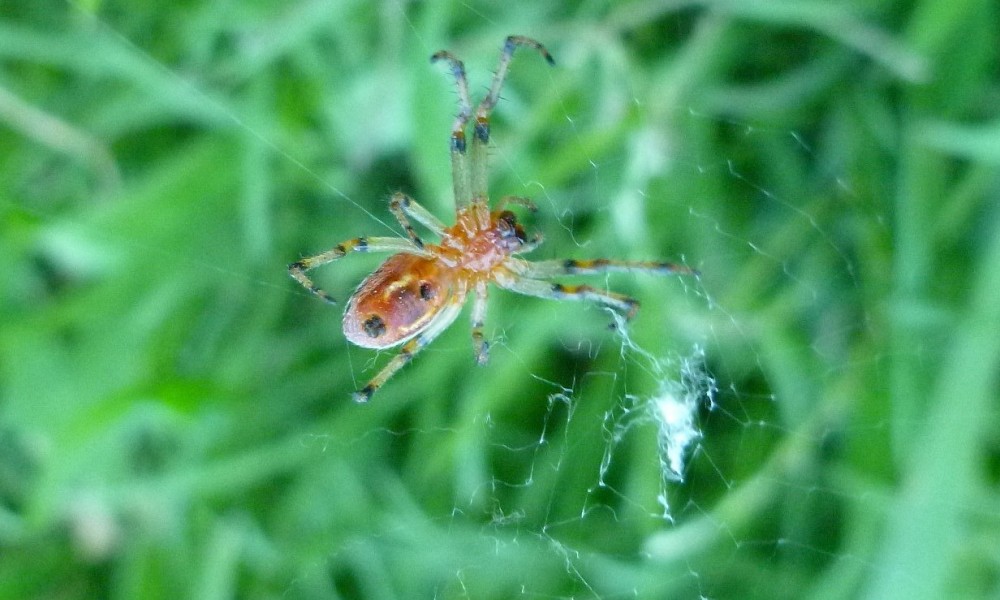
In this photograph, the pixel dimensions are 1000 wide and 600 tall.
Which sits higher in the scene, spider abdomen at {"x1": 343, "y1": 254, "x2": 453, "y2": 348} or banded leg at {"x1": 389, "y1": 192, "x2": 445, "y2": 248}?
banded leg at {"x1": 389, "y1": 192, "x2": 445, "y2": 248}

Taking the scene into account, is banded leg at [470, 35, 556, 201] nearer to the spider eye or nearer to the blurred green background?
the blurred green background

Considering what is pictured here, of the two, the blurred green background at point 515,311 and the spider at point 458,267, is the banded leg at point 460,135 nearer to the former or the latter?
the spider at point 458,267

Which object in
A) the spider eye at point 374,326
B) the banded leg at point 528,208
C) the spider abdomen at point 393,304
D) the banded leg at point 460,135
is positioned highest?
the banded leg at point 460,135

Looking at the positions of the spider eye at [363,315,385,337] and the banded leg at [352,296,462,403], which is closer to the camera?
the spider eye at [363,315,385,337]

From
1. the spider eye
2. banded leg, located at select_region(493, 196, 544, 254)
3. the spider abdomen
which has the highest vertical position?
banded leg, located at select_region(493, 196, 544, 254)

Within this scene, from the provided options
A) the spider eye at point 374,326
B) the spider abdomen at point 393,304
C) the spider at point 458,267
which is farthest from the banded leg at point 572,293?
the spider eye at point 374,326

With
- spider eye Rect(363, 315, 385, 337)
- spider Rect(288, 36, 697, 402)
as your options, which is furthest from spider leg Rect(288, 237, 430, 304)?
spider eye Rect(363, 315, 385, 337)
